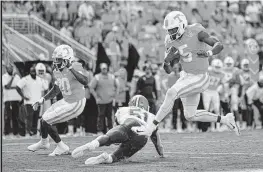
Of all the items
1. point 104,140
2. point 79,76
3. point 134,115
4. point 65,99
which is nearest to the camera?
point 104,140

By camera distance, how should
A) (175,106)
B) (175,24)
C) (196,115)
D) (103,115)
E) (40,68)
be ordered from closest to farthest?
(175,24)
(196,115)
(40,68)
(103,115)
(175,106)

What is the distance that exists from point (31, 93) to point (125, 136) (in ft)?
26.2

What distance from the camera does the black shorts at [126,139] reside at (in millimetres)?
9672

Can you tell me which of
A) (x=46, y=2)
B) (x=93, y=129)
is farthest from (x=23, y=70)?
(x=46, y=2)

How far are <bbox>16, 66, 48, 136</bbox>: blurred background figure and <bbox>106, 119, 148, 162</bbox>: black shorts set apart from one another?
24.6ft

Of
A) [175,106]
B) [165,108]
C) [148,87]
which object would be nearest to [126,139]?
[165,108]

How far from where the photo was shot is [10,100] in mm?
18156

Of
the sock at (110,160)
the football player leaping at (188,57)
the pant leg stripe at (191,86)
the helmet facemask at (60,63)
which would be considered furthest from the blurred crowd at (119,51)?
the sock at (110,160)

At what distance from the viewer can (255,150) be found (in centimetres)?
1159

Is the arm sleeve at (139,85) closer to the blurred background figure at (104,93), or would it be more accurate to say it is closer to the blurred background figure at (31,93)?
the blurred background figure at (104,93)

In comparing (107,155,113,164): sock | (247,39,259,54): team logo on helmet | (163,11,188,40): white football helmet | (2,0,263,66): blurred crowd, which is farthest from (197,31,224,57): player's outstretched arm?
(247,39,259,54): team logo on helmet

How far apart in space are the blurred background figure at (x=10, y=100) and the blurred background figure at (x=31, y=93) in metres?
0.43

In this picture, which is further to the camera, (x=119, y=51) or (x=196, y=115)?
(x=119, y=51)

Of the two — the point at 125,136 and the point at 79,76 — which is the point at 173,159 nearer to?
the point at 125,136
